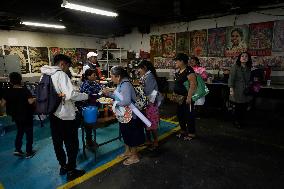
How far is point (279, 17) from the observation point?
7129 millimetres

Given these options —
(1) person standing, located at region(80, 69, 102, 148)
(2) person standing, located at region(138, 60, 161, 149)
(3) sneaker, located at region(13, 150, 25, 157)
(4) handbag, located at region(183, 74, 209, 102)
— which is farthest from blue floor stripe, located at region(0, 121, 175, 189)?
(4) handbag, located at region(183, 74, 209, 102)

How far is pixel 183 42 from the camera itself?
31.8ft

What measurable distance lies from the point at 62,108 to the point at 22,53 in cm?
884

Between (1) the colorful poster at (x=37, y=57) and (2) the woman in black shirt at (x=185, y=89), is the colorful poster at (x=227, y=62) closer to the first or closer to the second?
(2) the woman in black shirt at (x=185, y=89)

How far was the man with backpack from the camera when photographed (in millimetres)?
3012

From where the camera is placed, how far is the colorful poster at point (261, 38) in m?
7.37

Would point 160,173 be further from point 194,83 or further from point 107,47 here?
point 107,47

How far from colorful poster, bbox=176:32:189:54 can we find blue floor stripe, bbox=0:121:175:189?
5.99m

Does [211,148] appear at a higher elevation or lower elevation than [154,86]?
lower

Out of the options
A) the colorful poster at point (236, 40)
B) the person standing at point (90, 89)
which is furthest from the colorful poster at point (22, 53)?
the colorful poster at point (236, 40)

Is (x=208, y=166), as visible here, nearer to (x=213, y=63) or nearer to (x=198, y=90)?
(x=198, y=90)

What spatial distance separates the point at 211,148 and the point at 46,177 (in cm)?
336

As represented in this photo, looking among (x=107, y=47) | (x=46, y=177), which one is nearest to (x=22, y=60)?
(x=107, y=47)

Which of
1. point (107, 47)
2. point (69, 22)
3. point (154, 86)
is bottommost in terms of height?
point (154, 86)
